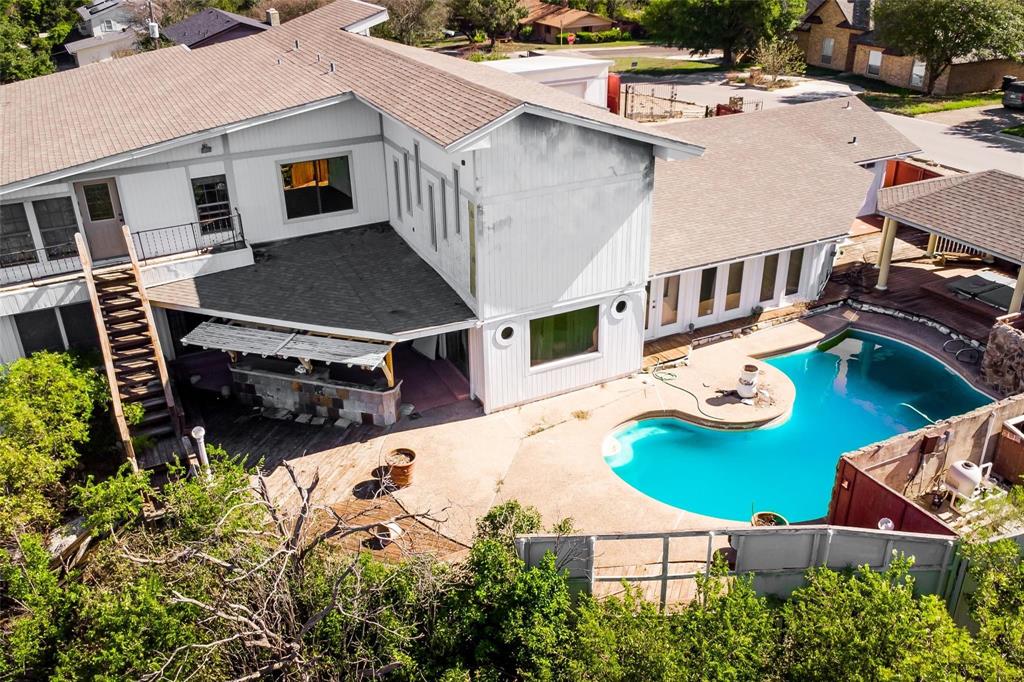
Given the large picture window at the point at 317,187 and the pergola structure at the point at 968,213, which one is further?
the pergola structure at the point at 968,213

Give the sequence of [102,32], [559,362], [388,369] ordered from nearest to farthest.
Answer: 1. [388,369]
2. [559,362]
3. [102,32]

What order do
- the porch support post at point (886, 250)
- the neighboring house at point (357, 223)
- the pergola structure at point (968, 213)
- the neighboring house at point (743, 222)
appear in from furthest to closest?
the porch support post at point (886, 250)
the neighboring house at point (743, 222)
the pergola structure at point (968, 213)
the neighboring house at point (357, 223)

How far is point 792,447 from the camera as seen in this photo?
21.8 metres

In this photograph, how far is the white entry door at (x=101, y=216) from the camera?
21.8 meters

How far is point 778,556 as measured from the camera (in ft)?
50.4

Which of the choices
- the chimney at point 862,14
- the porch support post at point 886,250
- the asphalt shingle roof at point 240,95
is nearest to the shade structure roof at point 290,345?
the asphalt shingle roof at point 240,95

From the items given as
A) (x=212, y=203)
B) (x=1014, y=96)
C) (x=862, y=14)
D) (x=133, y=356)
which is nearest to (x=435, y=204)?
(x=212, y=203)

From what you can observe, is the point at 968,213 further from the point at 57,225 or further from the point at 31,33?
the point at 31,33

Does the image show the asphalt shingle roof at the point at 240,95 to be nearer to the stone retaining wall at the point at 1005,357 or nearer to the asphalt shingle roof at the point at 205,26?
the stone retaining wall at the point at 1005,357

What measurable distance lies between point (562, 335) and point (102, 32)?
6958 cm

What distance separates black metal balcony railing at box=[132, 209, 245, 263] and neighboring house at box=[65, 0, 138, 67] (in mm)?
49083

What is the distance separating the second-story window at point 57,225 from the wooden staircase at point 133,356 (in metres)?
0.72

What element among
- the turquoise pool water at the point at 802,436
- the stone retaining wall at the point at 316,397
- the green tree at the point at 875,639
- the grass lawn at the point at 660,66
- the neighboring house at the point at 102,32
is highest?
the neighboring house at the point at 102,32

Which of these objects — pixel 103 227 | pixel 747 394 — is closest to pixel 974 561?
pixel 747 394
